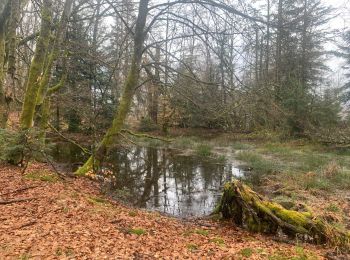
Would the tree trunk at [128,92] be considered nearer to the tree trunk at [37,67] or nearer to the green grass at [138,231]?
the tree trunk at [37,67]

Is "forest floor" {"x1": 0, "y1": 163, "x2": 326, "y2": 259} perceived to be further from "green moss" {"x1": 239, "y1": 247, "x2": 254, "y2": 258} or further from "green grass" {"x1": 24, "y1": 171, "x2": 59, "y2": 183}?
"green grass" {"x1": 24, "y1": 171, "x2": 59, "y2": 183}

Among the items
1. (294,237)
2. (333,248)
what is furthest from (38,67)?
(333,248)

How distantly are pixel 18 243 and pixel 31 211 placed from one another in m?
1.59

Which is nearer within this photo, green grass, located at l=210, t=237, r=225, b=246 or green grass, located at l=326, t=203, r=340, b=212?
green grass, located at l=210, t=237, r=225, b=246

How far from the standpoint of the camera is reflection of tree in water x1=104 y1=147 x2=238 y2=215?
10.0 m

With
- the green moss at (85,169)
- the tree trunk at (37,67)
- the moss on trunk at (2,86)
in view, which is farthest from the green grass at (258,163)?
the moss on trunk at (2,86)

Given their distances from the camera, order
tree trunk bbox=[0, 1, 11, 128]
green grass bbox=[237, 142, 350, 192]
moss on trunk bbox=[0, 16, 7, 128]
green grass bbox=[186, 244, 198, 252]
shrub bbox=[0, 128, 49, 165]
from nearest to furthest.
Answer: green grass bbox=[186, 244, 198, 252], shrub bbox=[0, 128, 49, 165], tree trunk bbox=[0, 1, 11, 128], moss on trunk bbox=[0, 16, 7, 128], green grass bbox=[237, 142, 350, 192]

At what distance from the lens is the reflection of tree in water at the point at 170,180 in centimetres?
1001

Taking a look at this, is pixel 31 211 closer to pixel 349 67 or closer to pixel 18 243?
pixel 18 243

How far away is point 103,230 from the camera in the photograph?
582 cm

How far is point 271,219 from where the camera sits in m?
7.35

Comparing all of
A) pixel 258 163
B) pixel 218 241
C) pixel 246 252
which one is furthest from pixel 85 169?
pixel 258 163

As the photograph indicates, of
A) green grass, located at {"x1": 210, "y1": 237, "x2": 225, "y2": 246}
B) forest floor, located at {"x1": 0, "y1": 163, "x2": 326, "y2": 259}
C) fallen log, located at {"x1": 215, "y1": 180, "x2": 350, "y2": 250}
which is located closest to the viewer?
forest floor, located at {"x1": 0, "y1": 163, "x2": 326, "y2": 259}

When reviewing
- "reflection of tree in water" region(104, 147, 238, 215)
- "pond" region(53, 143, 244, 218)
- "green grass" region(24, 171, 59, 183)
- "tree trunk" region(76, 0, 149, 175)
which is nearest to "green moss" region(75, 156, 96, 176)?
"tree trunk" region(76, 0, 149, 175)
